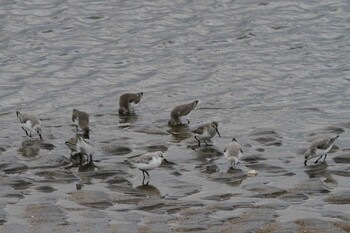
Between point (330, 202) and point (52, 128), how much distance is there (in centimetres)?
1089

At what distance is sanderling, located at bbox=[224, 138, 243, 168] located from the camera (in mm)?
23078

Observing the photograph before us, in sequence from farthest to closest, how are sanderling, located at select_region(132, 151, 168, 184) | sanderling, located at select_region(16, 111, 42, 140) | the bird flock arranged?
1. sanderling, located at select_region(16, 111, 42, 140)
2. the bird flock
3. sanderling, located at select_region(132, 151, 168, 184)

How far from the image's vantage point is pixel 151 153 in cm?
2278

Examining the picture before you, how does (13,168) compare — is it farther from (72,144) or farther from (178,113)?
(178,113)

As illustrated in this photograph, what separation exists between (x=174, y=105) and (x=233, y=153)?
7.82 metres

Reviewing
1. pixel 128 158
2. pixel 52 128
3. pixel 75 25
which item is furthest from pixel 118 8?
pixel 128 158

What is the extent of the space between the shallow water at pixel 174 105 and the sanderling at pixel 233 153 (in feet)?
1.09

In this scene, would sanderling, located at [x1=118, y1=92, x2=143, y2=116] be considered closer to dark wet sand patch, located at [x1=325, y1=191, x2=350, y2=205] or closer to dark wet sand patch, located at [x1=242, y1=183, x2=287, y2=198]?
dark wet sand patch, located at [x1=242, y1=183, x2=287, y2=198]

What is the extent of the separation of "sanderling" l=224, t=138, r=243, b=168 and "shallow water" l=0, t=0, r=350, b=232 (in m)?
0.33

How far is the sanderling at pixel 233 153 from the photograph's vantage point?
23.1 metres

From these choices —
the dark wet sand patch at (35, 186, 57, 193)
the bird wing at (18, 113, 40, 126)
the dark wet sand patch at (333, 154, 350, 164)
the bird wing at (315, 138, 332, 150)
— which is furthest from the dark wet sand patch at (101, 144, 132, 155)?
the dark wet sand patch at (333, 154, 350, 164)

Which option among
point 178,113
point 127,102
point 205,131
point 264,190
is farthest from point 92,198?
point 127,102

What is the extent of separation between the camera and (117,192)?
21.4 metres

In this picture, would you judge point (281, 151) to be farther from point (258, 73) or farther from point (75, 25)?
point (75, 25)
